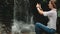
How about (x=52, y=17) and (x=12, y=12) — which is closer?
(x=52, y=17)

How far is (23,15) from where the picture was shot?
1410 cm

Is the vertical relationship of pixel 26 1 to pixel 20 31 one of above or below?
above

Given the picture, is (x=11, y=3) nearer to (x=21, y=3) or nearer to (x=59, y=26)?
(x=21, y=3)

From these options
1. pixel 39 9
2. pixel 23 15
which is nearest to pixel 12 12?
pixel 23 15

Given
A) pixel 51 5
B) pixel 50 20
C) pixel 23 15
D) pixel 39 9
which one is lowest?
pixel 50 20

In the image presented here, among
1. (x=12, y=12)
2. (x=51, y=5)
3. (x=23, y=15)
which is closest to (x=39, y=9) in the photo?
(x=51, y=5)

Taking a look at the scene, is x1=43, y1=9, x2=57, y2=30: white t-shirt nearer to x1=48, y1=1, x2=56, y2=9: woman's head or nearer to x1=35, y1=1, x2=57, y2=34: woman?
x1=35, y1=1, x2=57, y2=34: woman

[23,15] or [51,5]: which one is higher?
[51,5]

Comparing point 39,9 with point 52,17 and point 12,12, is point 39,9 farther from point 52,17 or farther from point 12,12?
point 12,12

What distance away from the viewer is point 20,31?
1416 centimetres

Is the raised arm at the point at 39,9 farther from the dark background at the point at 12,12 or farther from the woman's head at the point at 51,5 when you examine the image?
the woman's head at the point at 51,5

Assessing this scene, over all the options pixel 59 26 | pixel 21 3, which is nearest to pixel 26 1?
pixel 21 3

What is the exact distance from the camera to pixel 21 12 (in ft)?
46.3

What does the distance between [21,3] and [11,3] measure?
0.29 metres
